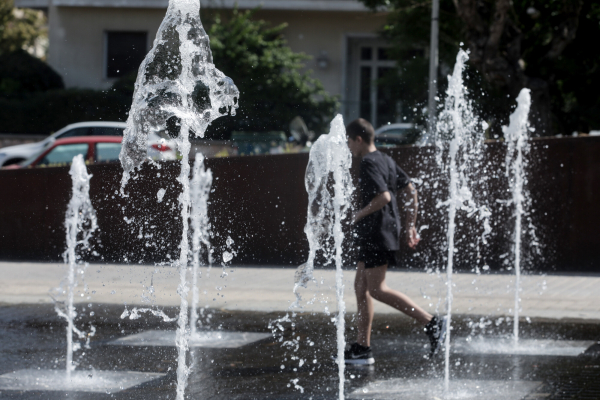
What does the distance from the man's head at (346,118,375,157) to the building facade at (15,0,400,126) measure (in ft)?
66.1

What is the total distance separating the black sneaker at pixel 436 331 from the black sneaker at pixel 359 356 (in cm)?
45

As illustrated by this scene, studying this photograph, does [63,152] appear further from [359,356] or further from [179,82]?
[359,356]

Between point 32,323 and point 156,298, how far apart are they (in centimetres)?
161

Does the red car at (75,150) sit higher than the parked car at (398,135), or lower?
lower

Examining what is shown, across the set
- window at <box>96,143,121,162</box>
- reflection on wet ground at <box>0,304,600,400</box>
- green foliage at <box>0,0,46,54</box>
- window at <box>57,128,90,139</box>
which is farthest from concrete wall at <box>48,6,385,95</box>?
reflection on wet ground at <box>0,304,600,400</box>

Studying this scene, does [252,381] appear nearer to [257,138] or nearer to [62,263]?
[62,263]

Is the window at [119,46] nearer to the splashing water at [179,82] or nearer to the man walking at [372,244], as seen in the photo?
the splashing water at [179,82]

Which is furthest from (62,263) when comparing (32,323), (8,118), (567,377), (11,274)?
(8,118)

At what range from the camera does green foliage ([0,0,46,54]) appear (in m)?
36.7

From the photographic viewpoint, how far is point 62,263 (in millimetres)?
11398

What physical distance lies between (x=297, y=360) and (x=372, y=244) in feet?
3.43

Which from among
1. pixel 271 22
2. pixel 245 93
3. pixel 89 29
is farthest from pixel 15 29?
pixel 245 93

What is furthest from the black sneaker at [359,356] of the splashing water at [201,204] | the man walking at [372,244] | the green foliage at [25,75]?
the green foliage at [25,75]

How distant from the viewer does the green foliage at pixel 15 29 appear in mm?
36688
